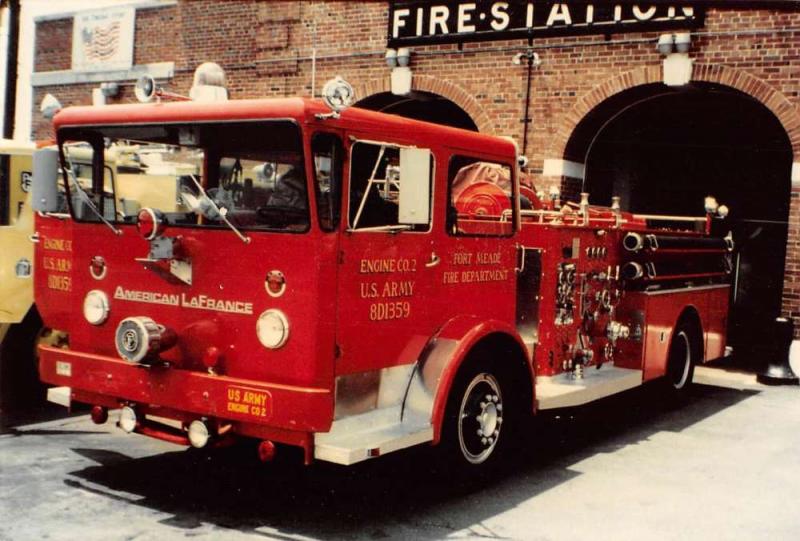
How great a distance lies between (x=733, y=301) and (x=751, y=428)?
836cm

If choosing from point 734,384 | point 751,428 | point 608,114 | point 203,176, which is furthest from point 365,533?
point 608,114

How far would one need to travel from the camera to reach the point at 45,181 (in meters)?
5.30

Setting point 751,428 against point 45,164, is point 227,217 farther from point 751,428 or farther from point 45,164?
point 751,428

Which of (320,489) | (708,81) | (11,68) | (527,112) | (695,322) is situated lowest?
(320,489)

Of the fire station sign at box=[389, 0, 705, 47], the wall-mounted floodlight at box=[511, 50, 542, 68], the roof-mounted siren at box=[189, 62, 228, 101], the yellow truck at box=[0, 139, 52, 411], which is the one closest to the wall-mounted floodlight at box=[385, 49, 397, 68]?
the fire station sign at box=[389, 0, 705, 47]

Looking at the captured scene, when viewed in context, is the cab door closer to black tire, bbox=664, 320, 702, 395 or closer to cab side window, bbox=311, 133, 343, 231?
cab side window, bbox=311, 133, 343, 231

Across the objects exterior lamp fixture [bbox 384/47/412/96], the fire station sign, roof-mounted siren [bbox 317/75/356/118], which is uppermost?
the fire station sign

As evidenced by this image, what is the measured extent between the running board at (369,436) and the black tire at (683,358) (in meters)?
4.41

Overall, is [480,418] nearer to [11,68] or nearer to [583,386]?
[583,386]

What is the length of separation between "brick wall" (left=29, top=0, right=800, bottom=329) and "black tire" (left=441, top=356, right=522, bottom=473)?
4.96 meters

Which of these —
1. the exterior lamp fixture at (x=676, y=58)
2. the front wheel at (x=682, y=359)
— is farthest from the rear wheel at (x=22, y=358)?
the exterior lamp fixture at (x=676, y=58)

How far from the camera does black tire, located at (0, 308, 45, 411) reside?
7293 mm

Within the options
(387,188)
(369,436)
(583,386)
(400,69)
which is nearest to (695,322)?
(583,386)

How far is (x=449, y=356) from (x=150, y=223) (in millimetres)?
1813
